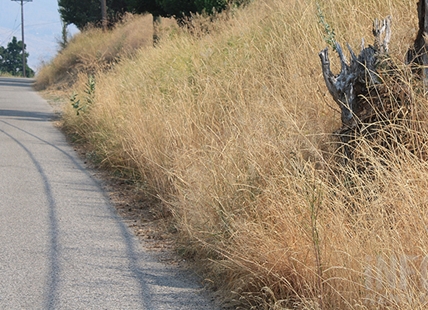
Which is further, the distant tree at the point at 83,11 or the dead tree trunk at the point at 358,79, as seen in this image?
the distant tree at the point at 83,11

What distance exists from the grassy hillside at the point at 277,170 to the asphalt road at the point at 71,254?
44cm

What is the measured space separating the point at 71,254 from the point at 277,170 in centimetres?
187

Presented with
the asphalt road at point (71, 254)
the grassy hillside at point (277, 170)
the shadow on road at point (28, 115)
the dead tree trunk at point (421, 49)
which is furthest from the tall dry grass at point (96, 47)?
the dead tree trunk at point (421, 49)

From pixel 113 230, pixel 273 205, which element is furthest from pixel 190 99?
Result: pixel 273 205

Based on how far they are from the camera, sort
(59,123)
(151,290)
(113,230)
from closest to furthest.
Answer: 1. (151,290)
2. (113,230)
3. (59,123)

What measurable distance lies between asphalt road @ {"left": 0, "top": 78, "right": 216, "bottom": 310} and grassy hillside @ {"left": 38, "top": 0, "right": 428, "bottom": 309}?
44 centimetres

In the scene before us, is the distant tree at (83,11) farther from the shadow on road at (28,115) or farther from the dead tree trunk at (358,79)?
the dead tree trunk at (358,79)

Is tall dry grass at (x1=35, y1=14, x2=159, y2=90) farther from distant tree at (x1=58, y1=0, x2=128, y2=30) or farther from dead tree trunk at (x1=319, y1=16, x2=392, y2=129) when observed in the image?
dead tree trunk at (x1=319, y1=16, x2=392, y2=129)

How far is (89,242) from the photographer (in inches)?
238

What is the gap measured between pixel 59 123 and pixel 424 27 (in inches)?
438

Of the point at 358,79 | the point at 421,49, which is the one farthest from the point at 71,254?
the point at 421,49

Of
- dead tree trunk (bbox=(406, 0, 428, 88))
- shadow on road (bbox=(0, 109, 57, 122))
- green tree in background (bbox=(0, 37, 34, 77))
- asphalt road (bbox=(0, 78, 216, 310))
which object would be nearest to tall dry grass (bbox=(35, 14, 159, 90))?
shadow on road (bbox=(0, 109, 57, 122))

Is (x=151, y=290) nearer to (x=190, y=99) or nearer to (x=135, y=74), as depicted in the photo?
(x=190, y=99)

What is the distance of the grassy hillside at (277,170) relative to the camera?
13.2 feet
